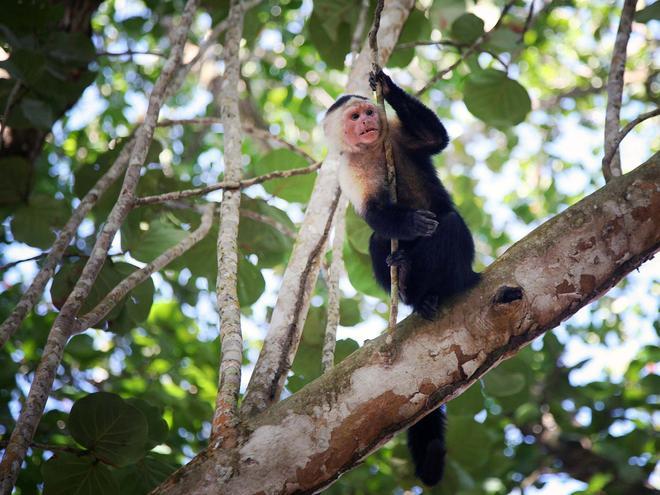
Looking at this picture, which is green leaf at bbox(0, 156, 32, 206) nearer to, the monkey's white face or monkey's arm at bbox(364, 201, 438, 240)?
the monkey's white face

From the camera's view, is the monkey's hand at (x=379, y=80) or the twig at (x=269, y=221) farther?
the twig at (x=269, y=221)

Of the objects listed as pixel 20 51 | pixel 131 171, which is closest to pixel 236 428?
pixel 131 171

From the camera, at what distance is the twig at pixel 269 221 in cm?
378

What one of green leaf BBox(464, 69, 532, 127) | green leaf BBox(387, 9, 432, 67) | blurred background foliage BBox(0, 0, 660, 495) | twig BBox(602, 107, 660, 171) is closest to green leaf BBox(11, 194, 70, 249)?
blurred background foliage BBox(0, 0, 660, 495)

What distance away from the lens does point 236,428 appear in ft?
6.89

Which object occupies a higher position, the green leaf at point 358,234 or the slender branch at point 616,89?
the green leaf at point 358,234

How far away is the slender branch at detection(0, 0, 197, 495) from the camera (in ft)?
6.98

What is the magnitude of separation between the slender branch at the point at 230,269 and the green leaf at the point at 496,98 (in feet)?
5.06

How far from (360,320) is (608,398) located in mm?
2431

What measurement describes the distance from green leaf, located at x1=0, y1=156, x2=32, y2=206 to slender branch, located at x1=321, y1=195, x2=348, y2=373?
1.99 meters

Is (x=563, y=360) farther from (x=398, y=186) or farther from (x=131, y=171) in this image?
(x=131, y=171)

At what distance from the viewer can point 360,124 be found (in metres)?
3.35

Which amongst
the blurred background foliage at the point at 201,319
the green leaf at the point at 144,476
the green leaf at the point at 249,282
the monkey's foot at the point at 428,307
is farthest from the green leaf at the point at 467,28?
the green leaf at the point at 144,476

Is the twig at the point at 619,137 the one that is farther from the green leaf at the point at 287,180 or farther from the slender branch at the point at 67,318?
the slender branch at the point at 67,318
